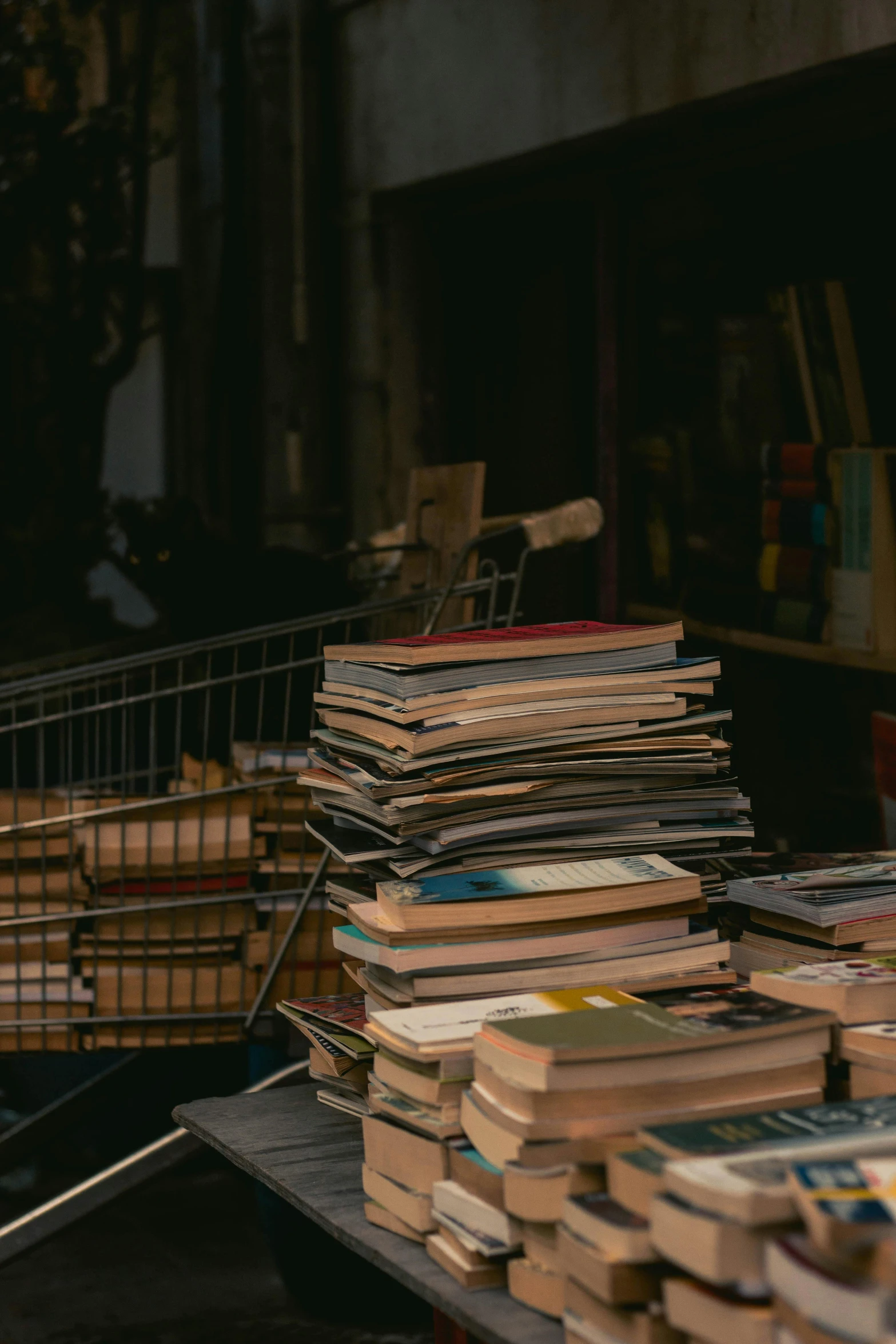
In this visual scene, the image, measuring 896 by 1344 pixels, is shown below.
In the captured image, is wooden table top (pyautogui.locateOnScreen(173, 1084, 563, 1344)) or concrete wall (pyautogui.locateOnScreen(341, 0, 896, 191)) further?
concrete wall (pyautogui.locateOnScreen(341, 0, 896, 191))

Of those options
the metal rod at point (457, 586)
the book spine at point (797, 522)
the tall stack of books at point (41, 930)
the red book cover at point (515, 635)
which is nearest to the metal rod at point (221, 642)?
the metal rod at point (457, 586)

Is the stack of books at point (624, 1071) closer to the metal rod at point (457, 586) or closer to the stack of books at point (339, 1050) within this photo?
the stack of books at point (339, 1050)

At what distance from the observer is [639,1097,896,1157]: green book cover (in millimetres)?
979

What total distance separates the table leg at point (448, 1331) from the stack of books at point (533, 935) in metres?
0.28

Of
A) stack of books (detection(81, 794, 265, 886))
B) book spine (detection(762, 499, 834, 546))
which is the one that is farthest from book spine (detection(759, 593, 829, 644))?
stack of books (detection(81, 794, 265, 886))

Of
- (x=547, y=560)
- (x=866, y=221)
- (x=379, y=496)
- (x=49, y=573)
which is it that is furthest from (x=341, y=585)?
(x=49, y=573)

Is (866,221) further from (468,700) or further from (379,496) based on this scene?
(379,496)

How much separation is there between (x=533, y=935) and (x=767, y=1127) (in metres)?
0.39

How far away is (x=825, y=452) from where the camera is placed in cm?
266

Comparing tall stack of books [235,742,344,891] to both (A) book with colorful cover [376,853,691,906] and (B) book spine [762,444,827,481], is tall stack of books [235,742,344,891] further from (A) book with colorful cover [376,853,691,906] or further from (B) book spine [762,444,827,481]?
(A) book with colorful cover [376,853,691,906]

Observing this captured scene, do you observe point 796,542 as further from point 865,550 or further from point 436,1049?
point 436,1049

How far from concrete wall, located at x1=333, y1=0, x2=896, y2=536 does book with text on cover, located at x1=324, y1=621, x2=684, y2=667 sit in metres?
1.26

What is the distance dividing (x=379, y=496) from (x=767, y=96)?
5.95 ft

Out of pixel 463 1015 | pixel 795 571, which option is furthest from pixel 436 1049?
pixel 795 571
